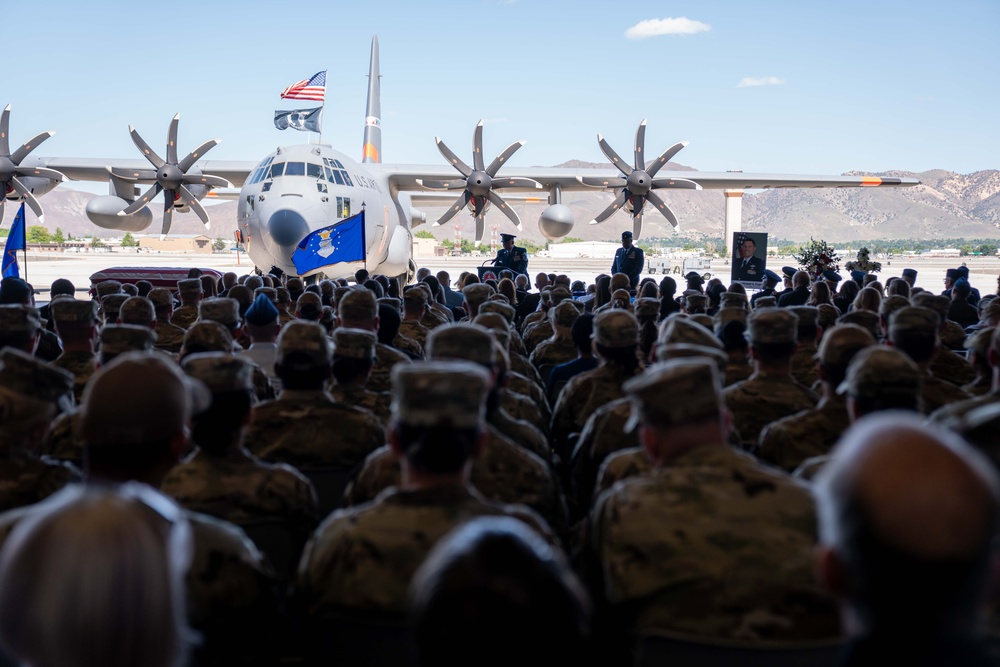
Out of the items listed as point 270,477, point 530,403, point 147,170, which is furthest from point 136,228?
point 270,477

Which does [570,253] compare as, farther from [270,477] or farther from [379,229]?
[270,477]

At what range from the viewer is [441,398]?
2316mm

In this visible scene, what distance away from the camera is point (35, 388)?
10.3ft

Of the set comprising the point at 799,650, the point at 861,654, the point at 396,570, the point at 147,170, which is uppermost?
the point at 147,170

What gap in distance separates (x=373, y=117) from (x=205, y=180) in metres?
8.25

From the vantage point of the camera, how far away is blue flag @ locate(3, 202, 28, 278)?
12491 mm

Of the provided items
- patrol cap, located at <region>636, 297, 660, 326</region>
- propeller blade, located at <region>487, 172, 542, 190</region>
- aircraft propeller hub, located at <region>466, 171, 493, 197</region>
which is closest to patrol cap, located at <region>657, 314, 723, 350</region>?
patrol cap, located at <region>636, 297, 660, 326</region>

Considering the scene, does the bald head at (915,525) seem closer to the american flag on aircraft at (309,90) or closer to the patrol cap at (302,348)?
the patrol cap at (302,348)

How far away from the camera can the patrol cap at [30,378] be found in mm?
3121

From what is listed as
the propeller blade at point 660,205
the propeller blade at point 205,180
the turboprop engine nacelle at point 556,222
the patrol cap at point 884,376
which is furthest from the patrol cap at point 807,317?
the propeller blade at point 205,180

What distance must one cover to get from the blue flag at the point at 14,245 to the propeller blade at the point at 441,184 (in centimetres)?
946

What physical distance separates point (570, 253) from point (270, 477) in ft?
315

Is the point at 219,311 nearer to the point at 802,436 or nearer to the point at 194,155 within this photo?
the point at 802,436

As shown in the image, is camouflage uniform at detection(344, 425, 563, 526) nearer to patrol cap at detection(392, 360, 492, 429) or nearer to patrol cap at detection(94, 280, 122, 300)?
patrol cap at detection(392, 360, 492, 429)
